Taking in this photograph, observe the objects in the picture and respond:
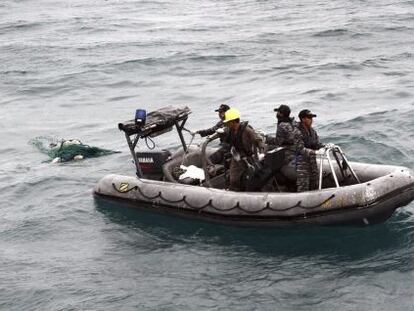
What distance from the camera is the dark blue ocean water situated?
11008mm

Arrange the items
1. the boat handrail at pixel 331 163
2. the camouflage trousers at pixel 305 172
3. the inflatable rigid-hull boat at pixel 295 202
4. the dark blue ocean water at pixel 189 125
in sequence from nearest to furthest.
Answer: the dark blue ocean water at pixel 189 125, the inflatable rigid-hull boat at pixel 295 202, the boat handrail at pixel 331 163, the camouflage trousers at pixel 305 172

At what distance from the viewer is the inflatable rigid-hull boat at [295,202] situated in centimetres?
1153

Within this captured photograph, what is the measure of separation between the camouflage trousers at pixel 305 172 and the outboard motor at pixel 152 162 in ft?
10.1

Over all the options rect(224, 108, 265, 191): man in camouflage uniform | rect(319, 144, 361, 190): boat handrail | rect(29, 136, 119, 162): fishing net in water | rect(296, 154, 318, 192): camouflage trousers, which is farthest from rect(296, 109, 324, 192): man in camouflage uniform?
rect(29, 136, 119, 162): fishing net in water

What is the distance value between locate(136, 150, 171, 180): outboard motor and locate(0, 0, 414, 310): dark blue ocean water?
870mm

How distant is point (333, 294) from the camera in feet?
33.8

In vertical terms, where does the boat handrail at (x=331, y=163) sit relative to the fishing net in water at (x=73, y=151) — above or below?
above

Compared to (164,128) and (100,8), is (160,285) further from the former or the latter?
(100,8)

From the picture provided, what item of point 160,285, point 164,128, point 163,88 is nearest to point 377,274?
point 160,285

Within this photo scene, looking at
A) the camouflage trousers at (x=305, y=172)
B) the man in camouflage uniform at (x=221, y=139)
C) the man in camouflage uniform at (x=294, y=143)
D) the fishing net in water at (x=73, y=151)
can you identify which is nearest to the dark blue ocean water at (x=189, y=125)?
the fishing net in water at (x=73, y=151)

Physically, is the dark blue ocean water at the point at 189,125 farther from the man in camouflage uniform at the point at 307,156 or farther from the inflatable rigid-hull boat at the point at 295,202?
the man in camouflage uniform at the point at 307,156

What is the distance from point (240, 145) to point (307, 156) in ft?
3.87

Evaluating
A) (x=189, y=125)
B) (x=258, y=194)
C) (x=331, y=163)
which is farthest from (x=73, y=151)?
(x=331, y=163)

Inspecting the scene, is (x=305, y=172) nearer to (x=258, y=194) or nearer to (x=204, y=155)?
(x=258, y=194)
